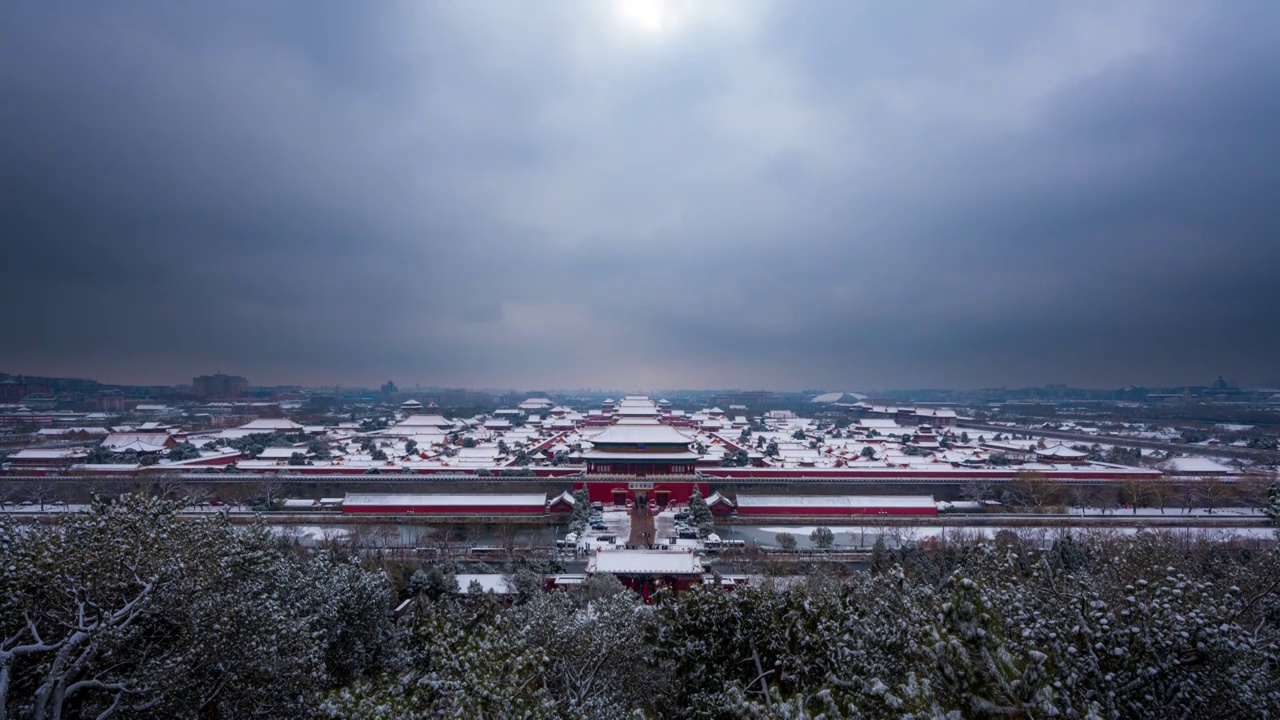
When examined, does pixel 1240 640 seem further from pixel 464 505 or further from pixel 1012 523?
pixel 464 505

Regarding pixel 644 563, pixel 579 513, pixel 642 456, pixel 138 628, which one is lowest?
pixel 579 513

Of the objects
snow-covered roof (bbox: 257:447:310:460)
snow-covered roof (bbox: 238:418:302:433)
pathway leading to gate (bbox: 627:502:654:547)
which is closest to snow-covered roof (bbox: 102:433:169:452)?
snow-covered roof (bbox: 257:447:310:460)

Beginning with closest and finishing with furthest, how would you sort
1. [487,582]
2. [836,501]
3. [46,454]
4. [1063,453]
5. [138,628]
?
[138,628] → [487,582] → [836,501] → [46,454] → [1063,453]

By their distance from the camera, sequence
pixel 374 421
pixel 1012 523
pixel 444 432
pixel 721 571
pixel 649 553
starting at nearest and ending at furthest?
pixel 649 553 → pixel 721 571 → pixel 1012 523 → pixel 444 432 → pixel 374 421

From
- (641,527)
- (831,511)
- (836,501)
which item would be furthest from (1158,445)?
(641,527)

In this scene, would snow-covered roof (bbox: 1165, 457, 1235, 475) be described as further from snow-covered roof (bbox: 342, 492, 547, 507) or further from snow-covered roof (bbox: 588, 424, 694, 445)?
snow-covered roof (bbox: 342, 492, 547, 507)

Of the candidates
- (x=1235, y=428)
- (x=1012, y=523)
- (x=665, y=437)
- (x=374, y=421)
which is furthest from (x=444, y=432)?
(x=1235, y=428)

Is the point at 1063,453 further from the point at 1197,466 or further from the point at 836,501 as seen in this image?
the point at 836,501
